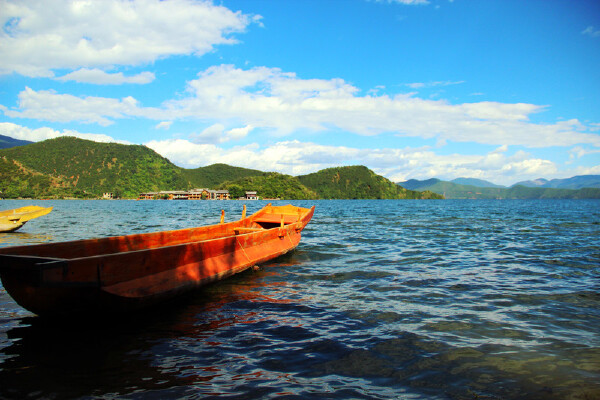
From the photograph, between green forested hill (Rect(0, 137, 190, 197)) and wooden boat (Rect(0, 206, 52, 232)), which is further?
green forested hill (Rect(0, 137, 190, 197))

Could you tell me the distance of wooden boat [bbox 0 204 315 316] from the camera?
5.34 metres

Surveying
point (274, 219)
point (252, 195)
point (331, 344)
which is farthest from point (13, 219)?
point (252, 195)

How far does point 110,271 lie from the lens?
587 centimetres

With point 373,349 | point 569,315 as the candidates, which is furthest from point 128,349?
point 569,315

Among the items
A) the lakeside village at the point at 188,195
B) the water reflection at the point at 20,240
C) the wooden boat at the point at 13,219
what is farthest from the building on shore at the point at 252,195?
the water reflection at the point at 20,240

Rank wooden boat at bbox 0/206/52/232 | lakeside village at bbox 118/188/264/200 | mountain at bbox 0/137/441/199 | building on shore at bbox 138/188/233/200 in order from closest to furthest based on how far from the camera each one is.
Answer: wooden boat at bbox 0/206/52/232 < mountain at bbox 0/137/441/199 < lakeside village at bbox 118/188/264/200 < building on shore at bbox 138/188/233/200

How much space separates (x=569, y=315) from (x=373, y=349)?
4.91 metres

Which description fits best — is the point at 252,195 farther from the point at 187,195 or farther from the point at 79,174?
the point at 79,174

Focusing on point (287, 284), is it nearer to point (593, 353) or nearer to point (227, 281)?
point (227, 281)

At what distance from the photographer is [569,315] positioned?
7105mm

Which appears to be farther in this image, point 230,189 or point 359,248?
point 230,189

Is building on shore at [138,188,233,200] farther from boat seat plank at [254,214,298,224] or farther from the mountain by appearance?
boat seat plank at [254,214,298,224]

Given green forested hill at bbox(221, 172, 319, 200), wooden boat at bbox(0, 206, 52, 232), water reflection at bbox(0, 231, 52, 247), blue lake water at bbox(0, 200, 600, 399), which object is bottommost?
blue lake water at bbox(0, 200, 600, 399)

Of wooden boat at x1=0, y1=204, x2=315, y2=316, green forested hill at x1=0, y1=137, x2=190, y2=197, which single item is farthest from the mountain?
wooden boat at x1=0, y1=204, x2=315, y2=316
